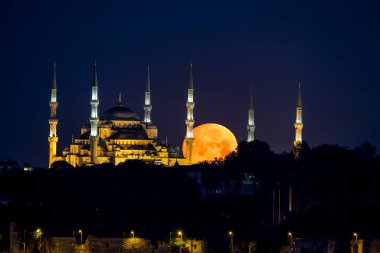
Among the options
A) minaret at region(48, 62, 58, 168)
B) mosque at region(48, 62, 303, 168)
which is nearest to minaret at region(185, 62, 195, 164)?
mosque at region(48, 62, 303, 168)

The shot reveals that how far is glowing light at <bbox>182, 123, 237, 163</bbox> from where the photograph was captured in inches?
5098

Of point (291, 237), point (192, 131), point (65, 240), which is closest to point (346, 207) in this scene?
point (291, 237)

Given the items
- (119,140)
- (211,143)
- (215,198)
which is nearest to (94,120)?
(119,140)

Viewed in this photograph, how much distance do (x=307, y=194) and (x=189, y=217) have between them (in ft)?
33.0

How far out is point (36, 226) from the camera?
8775cm

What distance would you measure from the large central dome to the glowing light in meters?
6.07

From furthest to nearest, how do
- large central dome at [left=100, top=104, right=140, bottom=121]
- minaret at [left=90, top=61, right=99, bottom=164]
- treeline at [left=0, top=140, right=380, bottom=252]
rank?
1. large central dome at [left=100, top=104, right=140, bottom=121]
2. minaret at [left=90, top=61, right=99, bottom=164]
3. treeline at [left=0, top=140, right=380, bottom=252]

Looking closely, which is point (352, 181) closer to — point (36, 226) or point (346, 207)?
point (346, 207)

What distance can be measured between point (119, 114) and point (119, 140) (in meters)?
3.93

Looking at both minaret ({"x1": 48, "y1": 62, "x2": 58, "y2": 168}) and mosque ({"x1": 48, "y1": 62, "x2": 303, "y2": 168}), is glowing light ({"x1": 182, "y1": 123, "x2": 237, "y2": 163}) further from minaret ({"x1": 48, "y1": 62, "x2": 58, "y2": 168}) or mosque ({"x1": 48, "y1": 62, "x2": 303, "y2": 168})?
minaret ({"x1": 48, "y1": 62, "x2": 58, "y2": 168})

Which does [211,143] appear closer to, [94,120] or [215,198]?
[94,120]

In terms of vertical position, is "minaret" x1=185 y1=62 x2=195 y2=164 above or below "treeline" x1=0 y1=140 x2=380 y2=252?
above

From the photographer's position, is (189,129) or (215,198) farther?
(189,129)

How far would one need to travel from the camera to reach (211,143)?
12975cm
